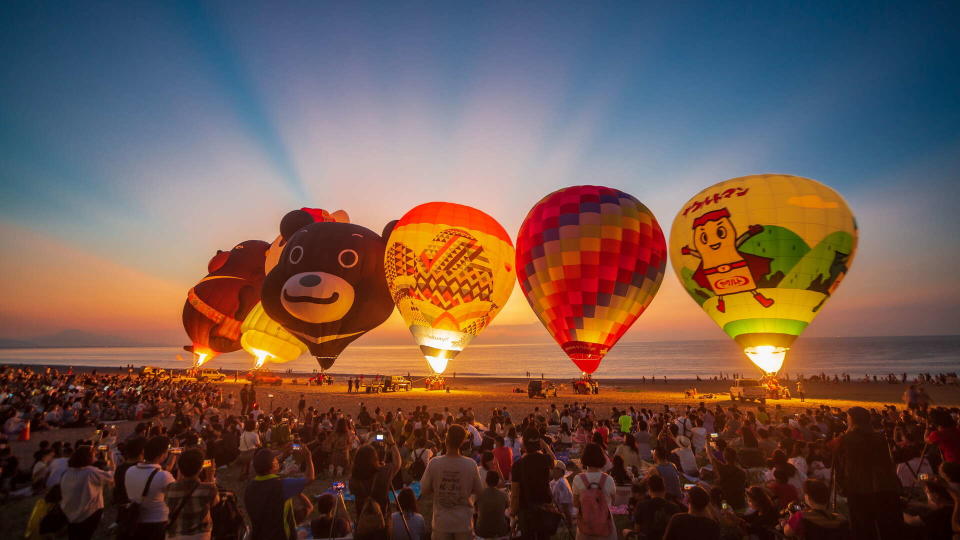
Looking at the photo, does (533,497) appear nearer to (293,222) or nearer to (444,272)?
(444,272)

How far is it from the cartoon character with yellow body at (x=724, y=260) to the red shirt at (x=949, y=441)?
436 inches

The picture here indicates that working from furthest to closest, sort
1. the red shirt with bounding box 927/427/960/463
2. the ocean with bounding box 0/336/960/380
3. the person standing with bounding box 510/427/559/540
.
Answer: the ocean with bounding box 0/336/960/380 → the red shirt with bounding box 927/427/960/463 → the person standing with bounding box 510/427/559/540

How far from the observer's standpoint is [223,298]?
74.8 ft

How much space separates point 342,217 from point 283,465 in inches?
563

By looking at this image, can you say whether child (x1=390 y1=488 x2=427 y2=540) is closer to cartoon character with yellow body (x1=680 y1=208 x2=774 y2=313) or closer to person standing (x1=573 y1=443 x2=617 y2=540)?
person standing (x1=573 y1=443 x2=617 y2=540)

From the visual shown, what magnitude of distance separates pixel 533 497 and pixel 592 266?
13.3 meters

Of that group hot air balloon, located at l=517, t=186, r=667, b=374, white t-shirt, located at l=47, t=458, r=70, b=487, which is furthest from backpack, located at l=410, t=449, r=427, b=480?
hot air balloon, located at l=517, t=186, r=667, b=374

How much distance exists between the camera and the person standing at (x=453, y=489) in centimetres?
373

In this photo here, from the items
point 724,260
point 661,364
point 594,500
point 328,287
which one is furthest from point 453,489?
point 661,364

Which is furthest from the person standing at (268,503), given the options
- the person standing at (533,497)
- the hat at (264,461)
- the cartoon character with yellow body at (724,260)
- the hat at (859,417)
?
the cartoon character with yellow body at (724,260)

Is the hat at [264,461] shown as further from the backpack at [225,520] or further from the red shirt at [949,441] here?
the red shirt at [949,441]

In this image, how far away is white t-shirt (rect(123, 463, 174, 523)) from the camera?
3561 mm

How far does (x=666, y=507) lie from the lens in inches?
155

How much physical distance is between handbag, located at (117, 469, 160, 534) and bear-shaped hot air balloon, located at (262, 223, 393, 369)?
38.7 ft
